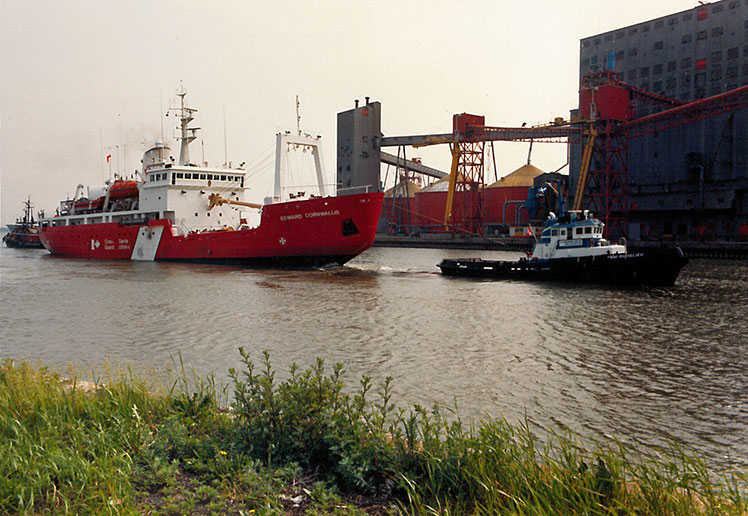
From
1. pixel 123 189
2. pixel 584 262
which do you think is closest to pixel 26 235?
pixel 123 189

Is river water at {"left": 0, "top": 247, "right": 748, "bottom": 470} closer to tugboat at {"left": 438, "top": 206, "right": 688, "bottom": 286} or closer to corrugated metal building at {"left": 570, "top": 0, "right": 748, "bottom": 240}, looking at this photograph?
tugboat at {"left": 438, "top": 206, "right": 688, "bottom": 286}

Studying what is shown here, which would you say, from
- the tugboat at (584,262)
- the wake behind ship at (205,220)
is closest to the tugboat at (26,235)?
the wake behind ship at (205,220)

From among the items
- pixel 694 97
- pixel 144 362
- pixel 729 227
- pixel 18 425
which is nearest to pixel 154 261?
pixel 144 362

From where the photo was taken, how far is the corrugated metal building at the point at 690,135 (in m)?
45.4

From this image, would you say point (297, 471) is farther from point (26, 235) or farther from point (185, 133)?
point (26, 235)

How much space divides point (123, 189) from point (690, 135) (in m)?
48.0

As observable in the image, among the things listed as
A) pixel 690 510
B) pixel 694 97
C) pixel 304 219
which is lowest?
pixel 690 510

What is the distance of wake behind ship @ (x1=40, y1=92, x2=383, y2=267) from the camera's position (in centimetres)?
3203

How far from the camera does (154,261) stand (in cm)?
4059

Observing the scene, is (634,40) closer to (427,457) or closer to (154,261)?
(154,261)

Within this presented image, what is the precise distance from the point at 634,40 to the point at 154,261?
49265 millimetres

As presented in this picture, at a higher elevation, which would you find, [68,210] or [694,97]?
[694,97]

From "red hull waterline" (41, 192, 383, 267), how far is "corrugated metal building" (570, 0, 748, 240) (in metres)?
29.6

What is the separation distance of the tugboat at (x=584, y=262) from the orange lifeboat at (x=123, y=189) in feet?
94.9
